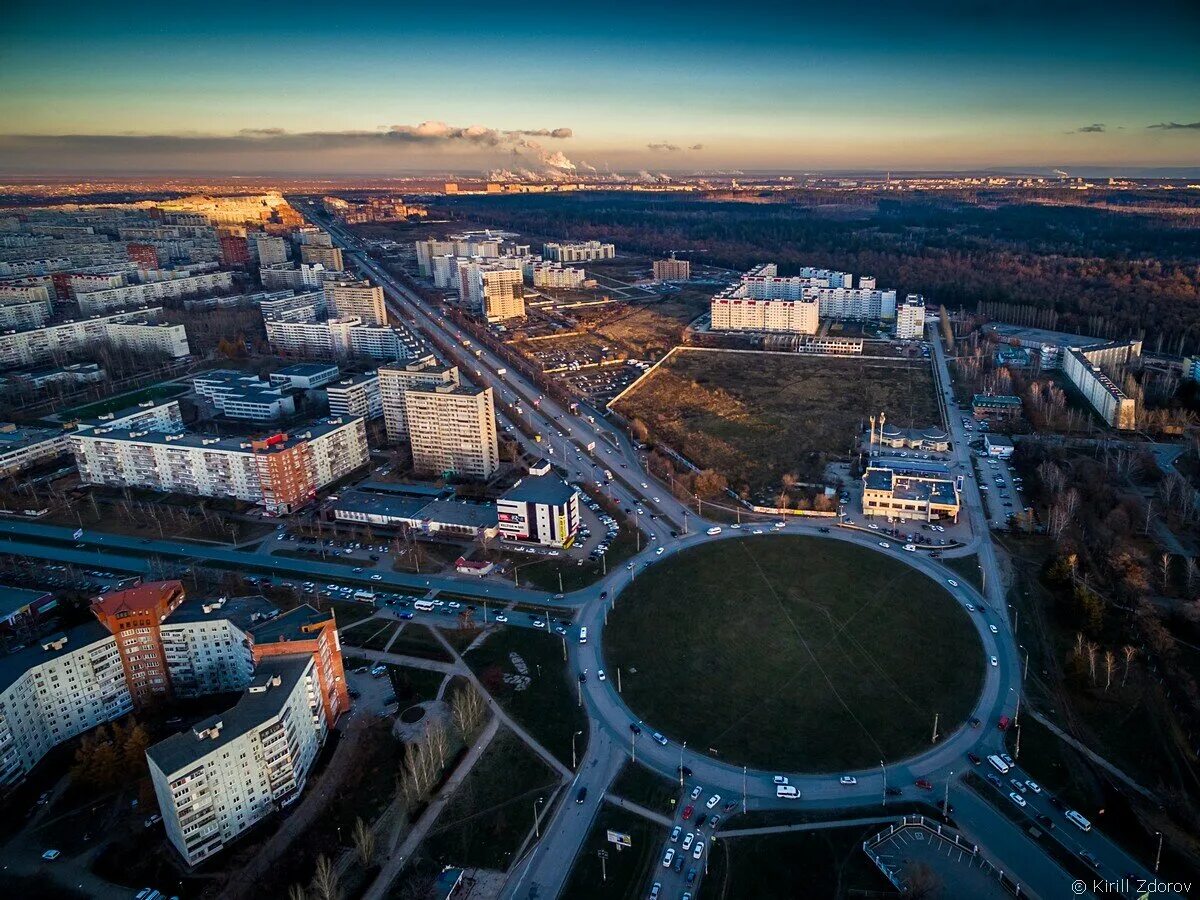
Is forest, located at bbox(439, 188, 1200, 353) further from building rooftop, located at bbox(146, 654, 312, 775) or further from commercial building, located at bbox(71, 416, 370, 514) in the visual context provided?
building rooftop, located at bbox(146, 654, 312, 775)

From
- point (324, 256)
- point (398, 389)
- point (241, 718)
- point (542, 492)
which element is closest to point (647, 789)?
point (241, 718)

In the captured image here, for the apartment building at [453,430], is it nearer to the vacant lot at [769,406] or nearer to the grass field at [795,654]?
the vacant lot at [769,406]

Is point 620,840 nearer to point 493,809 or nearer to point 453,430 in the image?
point 493,809

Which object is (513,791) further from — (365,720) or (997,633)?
(997,633)

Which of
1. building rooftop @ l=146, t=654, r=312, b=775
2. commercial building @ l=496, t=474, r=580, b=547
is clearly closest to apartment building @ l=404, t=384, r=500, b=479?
commercial building @ l=496, t=474, r=580, b=547

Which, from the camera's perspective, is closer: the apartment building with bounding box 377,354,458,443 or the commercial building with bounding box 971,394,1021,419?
the apartment building with bounding box 377,354,458,443

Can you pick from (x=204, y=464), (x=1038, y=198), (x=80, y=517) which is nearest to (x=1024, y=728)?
(x=204, y=464)

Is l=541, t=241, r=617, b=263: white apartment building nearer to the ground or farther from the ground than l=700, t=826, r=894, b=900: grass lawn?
farther from the ground
